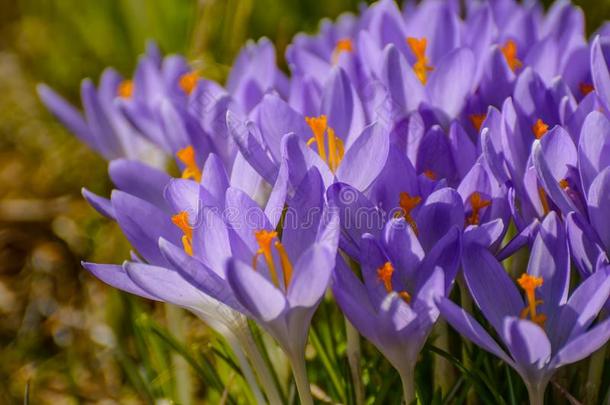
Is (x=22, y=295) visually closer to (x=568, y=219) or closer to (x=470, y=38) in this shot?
(x=470, y=38)

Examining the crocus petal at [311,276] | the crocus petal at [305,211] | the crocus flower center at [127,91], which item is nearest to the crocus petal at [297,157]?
the crocus petal at [305,211]

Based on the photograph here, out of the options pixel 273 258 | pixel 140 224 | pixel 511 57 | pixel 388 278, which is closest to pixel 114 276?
pixel 140 224

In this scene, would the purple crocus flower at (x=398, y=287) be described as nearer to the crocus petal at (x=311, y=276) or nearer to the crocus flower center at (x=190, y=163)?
the crocus petal at (x=311, y=276)

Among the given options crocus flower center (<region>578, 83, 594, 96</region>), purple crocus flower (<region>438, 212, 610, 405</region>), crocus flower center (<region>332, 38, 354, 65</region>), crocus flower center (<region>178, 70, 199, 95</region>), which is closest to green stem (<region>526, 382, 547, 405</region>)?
purple crocus flower (<region>438, 212, 610, 405</region>)

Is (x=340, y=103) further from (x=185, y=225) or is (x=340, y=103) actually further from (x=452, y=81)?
(x=185, y=225)

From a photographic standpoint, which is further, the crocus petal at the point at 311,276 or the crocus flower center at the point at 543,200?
the crocus flower center at the point at 543,200

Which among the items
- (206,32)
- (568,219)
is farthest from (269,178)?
(206,32)
